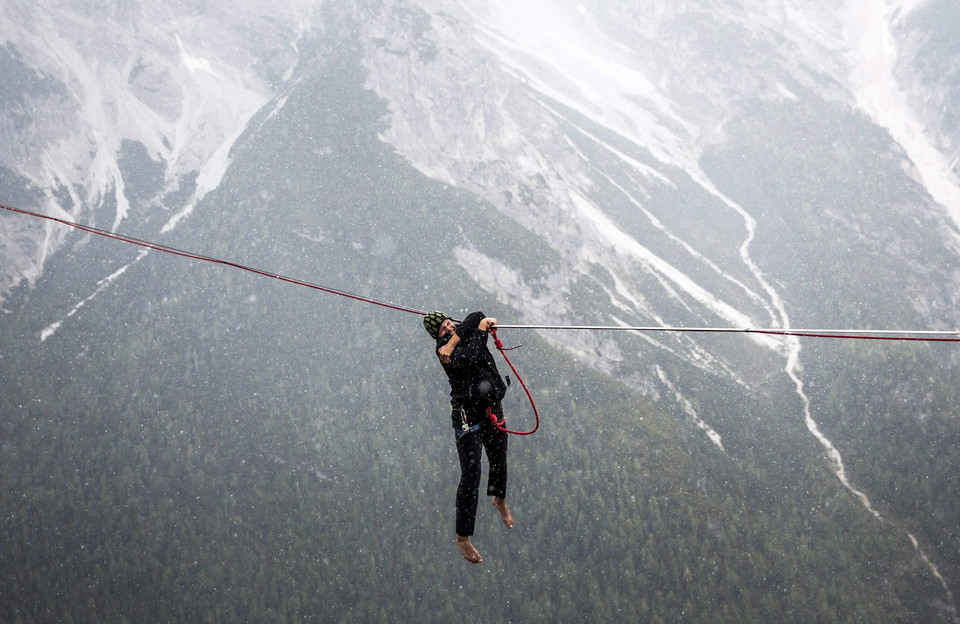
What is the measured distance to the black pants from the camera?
12.6 m

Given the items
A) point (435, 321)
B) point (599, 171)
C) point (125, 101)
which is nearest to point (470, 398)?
point (435, 321)

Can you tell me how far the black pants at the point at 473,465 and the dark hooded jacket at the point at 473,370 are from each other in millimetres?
566

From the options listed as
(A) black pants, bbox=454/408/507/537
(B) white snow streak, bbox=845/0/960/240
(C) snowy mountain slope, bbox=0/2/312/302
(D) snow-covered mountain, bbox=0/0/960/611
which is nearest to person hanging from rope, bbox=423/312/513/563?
(A) black pants, bbox=454/408/507/537

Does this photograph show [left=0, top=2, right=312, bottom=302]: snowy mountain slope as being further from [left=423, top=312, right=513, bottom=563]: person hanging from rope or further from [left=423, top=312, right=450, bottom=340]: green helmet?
[left=423, top=312, right=513, bottom=563]: person hanging from rope

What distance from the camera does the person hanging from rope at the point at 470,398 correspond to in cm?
1212

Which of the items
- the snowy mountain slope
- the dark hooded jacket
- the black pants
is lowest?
the snowy mountain slope

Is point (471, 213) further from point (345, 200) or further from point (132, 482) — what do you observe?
point (132, 482)

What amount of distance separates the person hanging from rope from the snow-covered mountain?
114m

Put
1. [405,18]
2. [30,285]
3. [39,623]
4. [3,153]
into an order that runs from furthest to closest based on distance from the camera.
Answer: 1. [405,18]
2. [3,153]
3. [30,285]
4. [39,623]

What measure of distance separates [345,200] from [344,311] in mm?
26427

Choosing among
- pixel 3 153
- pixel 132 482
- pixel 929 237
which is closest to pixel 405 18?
pixel 3 153

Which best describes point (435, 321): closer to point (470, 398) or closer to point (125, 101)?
point (470, 398)

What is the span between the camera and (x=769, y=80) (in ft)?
603

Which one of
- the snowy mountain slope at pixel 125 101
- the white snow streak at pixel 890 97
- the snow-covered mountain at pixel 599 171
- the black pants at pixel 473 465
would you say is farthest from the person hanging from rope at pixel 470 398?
the white snow streak at pixel 890 97
